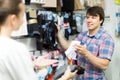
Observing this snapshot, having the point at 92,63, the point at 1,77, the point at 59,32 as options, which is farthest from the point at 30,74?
the point at 59,32

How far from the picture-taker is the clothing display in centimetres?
125

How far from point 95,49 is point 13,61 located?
5.47 feet

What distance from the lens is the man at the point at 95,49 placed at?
8.79 feet

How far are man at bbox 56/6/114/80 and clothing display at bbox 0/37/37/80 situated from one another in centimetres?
139

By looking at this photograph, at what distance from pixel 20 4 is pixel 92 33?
5.44ft

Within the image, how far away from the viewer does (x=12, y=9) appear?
1.31m

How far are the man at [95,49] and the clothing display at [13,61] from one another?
139 cm

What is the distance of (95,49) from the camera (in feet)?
9.20

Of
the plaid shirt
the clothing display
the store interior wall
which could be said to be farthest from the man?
the clothing display

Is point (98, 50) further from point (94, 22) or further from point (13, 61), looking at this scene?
point (13, 61)

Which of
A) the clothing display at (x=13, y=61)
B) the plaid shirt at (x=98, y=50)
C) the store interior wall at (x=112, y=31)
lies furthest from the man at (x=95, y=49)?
the clothing display at (x=13, y=61)

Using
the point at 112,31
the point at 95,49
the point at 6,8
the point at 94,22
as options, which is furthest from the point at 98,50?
the point at 6,8

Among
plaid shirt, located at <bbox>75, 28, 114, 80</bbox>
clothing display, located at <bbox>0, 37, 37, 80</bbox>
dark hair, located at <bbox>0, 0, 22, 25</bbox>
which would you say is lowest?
plaid shirt, located at <bbox>75, 28, 114, 80</bbox>

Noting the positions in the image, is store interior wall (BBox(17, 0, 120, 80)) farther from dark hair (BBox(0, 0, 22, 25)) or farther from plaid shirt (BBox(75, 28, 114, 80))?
dark hair (BBox(0, 0, 22, 25))
